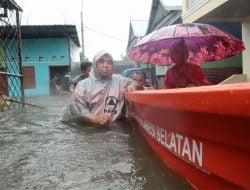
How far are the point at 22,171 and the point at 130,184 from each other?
0.92m

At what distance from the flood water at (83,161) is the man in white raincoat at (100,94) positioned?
223mm

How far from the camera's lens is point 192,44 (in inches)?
204

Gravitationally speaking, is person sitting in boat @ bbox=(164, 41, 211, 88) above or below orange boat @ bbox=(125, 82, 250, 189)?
above

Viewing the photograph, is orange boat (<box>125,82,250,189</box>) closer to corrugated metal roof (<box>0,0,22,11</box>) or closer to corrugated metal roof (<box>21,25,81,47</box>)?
corrugated metal roof (<box>0,0,22,11</box>)

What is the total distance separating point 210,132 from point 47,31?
19268 mm

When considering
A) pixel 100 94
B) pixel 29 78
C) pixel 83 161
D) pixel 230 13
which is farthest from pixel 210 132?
pixel 29 78

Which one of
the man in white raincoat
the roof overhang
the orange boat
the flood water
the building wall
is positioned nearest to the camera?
the orange boat

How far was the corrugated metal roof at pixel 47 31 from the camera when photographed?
64.0ft

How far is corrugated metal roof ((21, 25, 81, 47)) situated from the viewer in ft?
64.0

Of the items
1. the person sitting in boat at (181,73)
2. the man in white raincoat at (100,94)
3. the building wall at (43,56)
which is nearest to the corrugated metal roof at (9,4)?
the man in white raincoat at (100,94)

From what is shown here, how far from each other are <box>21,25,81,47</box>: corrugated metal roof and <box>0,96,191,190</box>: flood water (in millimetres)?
15251

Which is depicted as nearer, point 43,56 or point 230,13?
point 230,13

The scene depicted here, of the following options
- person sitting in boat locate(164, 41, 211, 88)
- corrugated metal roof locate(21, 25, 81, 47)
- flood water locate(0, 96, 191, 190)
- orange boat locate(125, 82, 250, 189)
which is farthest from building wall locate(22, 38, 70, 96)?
orange boat locate(125, 82, 250, 189)

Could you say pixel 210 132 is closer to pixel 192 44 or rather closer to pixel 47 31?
pixel 192 44
